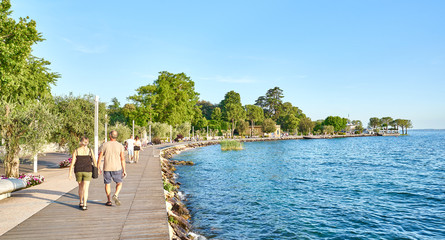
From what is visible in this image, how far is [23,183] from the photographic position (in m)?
10.0

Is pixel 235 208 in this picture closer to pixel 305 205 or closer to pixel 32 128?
pixel 305 205

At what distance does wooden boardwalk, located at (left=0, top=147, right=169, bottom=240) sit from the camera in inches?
225

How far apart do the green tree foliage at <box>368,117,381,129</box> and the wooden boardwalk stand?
646 ft

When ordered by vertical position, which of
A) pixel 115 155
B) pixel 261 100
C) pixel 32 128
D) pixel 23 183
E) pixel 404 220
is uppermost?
pixel 261 100

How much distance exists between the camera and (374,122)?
180 m

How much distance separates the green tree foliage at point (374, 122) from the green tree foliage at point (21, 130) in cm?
19706

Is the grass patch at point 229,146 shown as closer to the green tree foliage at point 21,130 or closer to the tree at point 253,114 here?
the green tree foliage at point 21,130

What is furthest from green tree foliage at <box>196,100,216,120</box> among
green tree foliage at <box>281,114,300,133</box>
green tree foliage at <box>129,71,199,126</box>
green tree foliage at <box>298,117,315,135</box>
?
green tree foliage at <box>129,71,199,126</box>

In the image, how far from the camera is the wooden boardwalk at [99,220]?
18.8 feet

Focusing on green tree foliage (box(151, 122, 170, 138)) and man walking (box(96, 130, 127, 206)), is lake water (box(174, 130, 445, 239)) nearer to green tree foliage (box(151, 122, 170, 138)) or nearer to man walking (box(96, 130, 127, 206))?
man walking (box(96, 130, 127, 206))

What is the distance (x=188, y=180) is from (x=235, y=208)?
778 cm

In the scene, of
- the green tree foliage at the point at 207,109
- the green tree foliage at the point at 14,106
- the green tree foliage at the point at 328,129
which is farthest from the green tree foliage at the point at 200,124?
the green tree foliage at the point at 328,129

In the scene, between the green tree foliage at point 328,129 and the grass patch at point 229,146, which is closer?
the grass patch at point 229,146

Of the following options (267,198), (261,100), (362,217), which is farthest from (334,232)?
(261,100)
